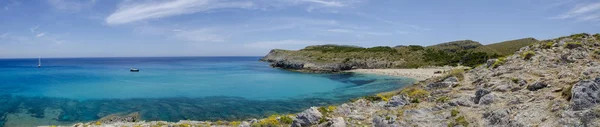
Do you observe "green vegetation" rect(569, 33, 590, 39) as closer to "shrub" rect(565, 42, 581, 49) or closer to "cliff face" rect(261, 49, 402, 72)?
"shrub" rect(565, 42, 581, 49)

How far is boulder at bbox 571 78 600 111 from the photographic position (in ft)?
24.9

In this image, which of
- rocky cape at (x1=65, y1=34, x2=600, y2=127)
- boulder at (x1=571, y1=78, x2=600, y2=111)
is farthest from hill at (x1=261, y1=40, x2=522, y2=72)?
boulder at (x1=571, y1=78, x2=600, y2=111)

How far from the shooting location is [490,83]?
1273 cm

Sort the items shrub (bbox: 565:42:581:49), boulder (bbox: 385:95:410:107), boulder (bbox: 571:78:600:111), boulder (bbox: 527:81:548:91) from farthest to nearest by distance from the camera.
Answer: shrub (bbox: 565:42:581:49), boulder (bbox: 385:95:410:107), boulder (bbox: 527:81:548:91), boulder (bbox: 571:78:600:111)

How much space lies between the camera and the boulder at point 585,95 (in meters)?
7.60

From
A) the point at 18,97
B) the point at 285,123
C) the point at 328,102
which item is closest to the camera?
the point at 285,123

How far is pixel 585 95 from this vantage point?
7801 mm

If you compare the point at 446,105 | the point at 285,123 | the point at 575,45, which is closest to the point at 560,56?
the point at 575,45

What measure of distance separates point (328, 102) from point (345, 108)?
1994 centimetres

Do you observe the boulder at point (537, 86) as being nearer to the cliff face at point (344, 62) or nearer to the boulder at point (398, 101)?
the boulder at point (398, 101)

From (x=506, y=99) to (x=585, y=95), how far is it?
2.79 metres

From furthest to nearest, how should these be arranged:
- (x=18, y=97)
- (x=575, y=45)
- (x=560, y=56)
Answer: (x=18, y=97)
(x=575, y=45)
(x=560, y=56)

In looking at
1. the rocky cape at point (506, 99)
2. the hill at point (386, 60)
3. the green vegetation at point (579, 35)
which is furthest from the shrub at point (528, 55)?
the hill at point (386, 60)

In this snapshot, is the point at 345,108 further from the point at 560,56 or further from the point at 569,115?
the point at 560,56
